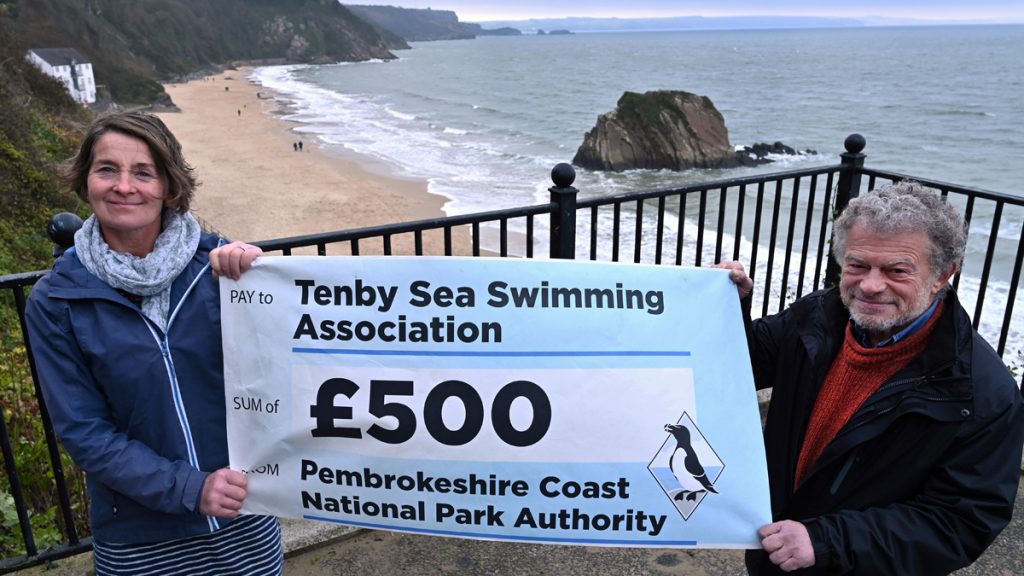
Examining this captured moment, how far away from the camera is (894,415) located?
191cm

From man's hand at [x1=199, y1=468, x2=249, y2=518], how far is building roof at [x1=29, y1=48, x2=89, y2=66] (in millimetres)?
68791

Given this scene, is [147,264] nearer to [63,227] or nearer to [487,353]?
[63,227]

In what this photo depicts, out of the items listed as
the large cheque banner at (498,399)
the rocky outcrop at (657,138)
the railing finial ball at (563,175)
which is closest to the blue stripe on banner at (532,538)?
the large cheque banner at (498,399)

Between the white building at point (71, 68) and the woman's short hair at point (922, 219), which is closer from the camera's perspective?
the woman's short hair at point (922, 219)

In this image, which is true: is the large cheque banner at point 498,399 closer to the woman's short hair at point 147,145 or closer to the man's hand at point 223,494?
the man's hand at point 223,494

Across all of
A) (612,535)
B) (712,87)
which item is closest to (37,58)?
(712,87)

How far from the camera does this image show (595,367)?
213 centimetres

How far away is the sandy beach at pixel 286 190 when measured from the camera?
954 inches

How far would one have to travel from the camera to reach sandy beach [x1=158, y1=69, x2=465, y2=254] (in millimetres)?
24234

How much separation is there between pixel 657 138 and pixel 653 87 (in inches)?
1866

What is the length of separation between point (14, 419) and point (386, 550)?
9.26 ft

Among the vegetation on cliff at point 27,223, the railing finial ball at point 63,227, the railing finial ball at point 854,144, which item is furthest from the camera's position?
the railing finial ball at point 854,144

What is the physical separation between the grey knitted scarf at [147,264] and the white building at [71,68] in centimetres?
6520

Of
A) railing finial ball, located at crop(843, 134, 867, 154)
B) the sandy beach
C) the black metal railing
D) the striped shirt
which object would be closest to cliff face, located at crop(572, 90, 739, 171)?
A: the black metal railing
